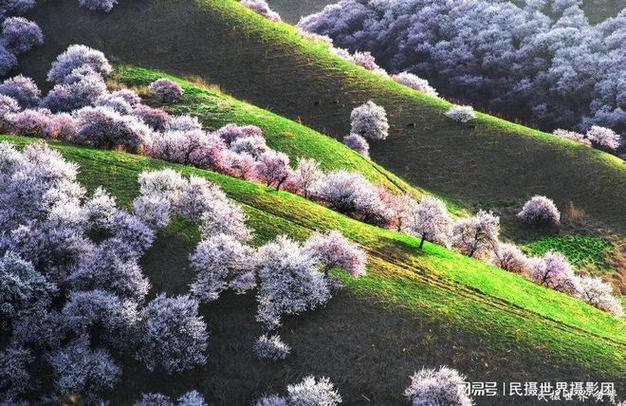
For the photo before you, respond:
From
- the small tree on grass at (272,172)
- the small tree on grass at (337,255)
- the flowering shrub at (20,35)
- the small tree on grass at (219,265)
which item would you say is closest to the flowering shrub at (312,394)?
the small tree on grass at (219,265)

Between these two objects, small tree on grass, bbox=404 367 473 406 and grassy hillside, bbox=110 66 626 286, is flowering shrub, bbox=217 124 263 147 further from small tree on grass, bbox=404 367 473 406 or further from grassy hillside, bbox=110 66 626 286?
small tree on grass, bbox=404 367 473 406

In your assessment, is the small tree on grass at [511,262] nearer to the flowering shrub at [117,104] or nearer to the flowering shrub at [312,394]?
the flowering shrub at [312,394]

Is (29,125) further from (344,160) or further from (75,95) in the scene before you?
(344,160)

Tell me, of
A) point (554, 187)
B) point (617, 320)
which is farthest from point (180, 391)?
point (554, 187)

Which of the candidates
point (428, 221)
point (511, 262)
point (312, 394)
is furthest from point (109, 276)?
point (511, 262)

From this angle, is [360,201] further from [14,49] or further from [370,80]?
[14,49]

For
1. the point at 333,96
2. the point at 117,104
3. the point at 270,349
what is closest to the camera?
the point at 270,349

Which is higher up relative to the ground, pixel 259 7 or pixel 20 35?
pixel 259 7
